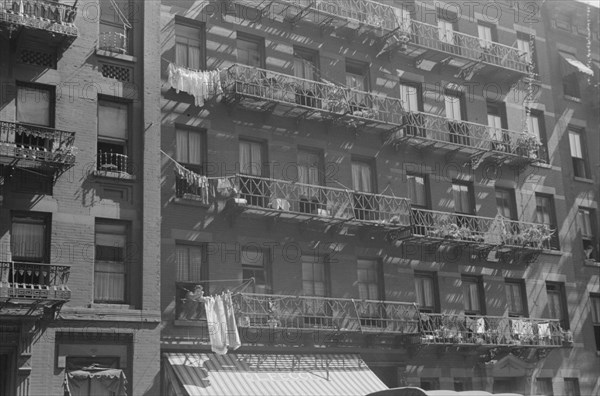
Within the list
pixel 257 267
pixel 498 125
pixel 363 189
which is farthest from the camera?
pixel 498 125

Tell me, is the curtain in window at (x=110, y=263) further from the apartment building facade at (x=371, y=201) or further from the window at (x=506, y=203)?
the window at (x=506, y=203)

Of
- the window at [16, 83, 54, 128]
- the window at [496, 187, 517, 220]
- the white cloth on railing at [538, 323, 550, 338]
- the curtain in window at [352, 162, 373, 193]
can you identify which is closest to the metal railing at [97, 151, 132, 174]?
the window at [16, 83, 54, 128]

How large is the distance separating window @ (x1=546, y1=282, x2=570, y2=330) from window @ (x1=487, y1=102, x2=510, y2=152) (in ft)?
21.5

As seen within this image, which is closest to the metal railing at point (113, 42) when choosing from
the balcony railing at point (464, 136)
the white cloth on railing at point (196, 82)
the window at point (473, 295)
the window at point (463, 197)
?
the white cloth on railing at point (196, 82)

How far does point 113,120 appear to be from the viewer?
24844 mm

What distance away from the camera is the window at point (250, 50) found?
2902 cm

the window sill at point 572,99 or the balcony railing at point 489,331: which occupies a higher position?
the window sill at point 572,99

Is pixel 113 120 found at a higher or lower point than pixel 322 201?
higher

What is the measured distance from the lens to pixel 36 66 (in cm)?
2355

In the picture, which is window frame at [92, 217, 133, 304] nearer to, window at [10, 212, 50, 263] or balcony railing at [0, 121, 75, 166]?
window at [10, 212, 50, 263]

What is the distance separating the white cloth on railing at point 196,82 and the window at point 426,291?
10748 mm

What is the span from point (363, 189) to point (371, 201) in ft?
2.98

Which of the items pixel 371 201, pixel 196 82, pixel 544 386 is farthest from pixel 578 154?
pixel 196 82

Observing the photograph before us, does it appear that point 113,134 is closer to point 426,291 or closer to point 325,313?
point 325,313
